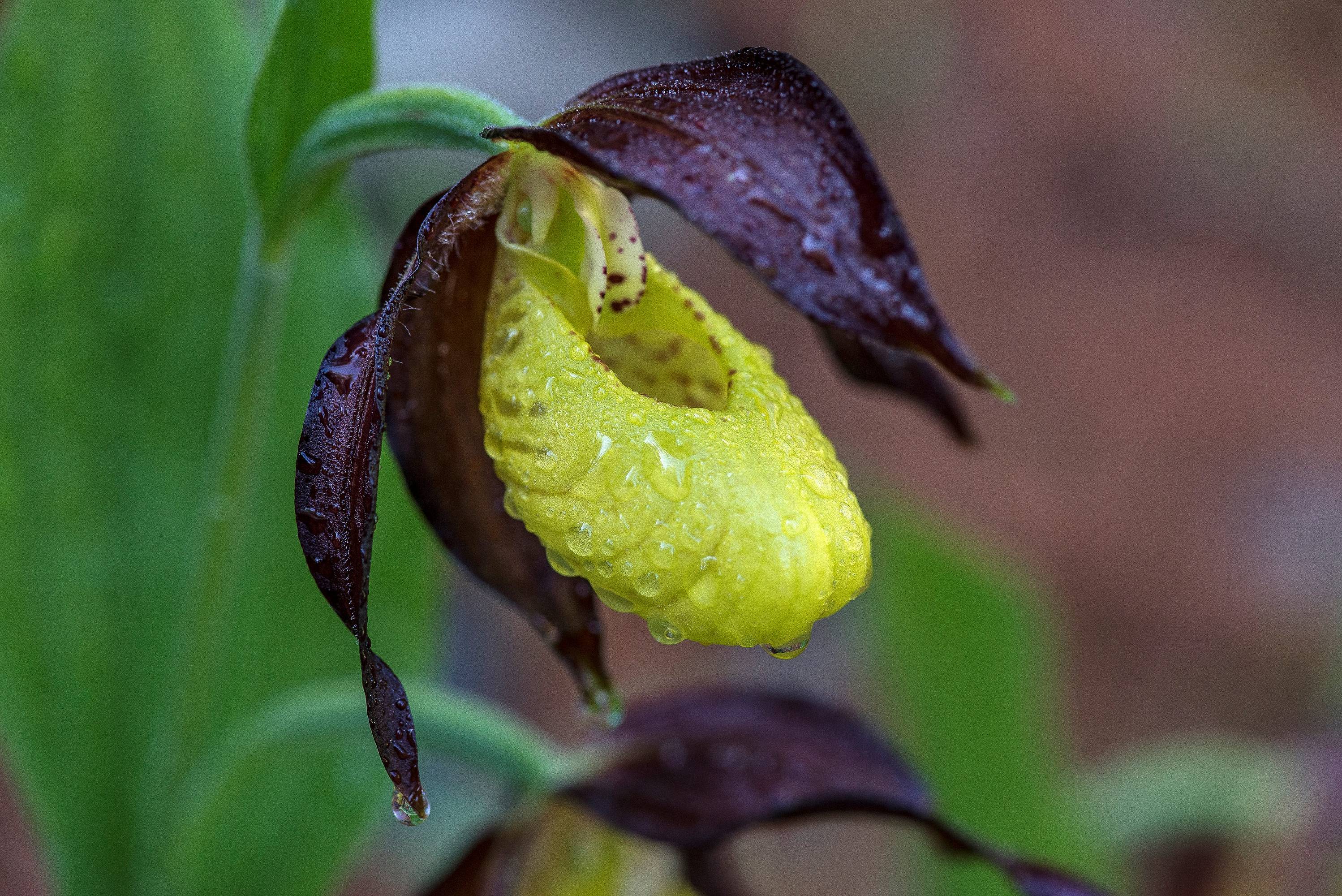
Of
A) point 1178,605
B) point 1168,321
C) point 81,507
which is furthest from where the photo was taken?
point 1168,321

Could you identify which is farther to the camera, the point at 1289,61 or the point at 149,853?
the point at 1289,61

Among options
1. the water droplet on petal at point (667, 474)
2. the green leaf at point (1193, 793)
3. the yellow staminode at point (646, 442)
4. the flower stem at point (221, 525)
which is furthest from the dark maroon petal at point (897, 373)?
the green leaf at point (1193, 793)

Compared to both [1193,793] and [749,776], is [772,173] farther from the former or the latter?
[1193,793]

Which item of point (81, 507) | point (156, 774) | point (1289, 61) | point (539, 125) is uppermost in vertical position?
point (1289, 61)

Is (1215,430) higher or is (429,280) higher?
(429,280)

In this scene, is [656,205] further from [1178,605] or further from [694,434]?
[694,434]

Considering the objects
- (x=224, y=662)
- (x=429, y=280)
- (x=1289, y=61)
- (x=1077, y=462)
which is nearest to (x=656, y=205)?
(x=1077, y=462)

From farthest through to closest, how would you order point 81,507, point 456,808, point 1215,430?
point 1215,430, point 456,808, point 81,507
